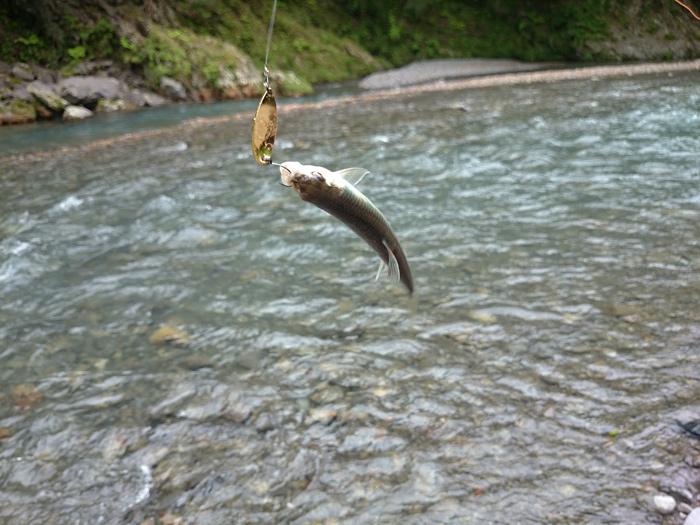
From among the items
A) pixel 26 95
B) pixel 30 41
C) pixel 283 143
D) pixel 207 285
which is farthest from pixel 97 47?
pixel 207 285

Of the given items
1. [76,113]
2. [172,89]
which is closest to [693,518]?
[76,113]

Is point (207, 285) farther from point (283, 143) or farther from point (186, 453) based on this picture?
point (283, 143)

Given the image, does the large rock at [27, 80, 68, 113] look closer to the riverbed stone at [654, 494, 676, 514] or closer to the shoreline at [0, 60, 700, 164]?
the shoreline at [0, 60, 700, 164]

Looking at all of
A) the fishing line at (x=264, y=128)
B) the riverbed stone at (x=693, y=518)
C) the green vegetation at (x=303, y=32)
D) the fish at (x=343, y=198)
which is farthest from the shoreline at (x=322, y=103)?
the riverbed stone at (x=693, y=518)

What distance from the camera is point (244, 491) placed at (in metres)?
2.82

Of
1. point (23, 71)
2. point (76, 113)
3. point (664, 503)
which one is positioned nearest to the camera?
point (664, 503)

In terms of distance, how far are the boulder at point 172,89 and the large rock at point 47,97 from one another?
13.1 ft

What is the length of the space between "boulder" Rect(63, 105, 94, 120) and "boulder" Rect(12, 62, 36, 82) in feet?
8.27

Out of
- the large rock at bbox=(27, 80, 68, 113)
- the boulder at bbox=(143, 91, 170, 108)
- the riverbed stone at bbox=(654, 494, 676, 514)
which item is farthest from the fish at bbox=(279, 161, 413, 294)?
the boulder at bbox=(143, 91, 170, 108)

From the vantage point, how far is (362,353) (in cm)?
391

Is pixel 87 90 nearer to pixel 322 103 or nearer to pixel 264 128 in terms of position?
pixel 322 103

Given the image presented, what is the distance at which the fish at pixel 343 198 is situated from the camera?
179 centimetres

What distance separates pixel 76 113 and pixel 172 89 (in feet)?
15.3

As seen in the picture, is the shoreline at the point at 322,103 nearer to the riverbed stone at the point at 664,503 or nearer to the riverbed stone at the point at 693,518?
the riverbed stone at the point at 664,503
